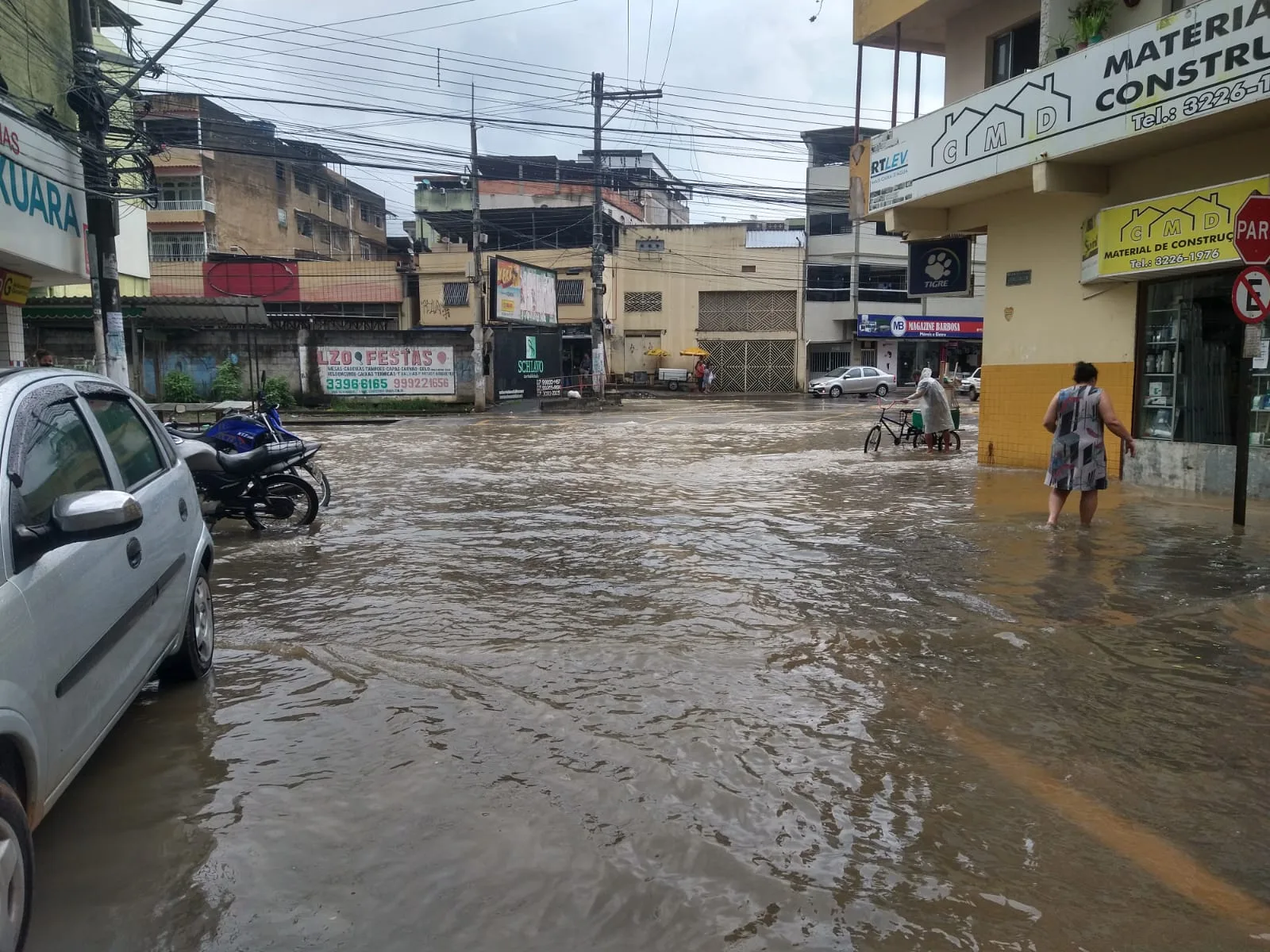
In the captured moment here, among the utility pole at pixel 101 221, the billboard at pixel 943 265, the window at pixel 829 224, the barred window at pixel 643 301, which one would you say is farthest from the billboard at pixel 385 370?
the window at pixel 829 224

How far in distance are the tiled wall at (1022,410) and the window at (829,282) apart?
112 feet

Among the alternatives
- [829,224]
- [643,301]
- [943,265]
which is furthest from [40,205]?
[829,224]

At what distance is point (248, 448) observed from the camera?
1023 centimetres

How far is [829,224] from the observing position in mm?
49125

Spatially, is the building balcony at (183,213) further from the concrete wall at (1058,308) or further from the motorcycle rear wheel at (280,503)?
the motorcycle rear wheel at (280,503)

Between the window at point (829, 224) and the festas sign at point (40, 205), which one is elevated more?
the window at point (829, 224)

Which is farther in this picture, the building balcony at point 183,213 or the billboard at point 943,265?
the building balcony at point 183,213

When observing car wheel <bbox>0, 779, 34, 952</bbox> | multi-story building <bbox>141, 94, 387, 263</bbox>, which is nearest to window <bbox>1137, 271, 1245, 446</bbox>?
car wheel <bbox>0, 779, 34, 952</bbox>

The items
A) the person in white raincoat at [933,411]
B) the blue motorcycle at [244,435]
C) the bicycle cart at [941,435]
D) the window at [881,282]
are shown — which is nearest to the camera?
the blue motorcycle at [244,435]

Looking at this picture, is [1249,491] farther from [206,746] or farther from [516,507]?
[206,746]

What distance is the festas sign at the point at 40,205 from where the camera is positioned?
488 inches

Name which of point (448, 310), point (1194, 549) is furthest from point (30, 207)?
point (448, 310)

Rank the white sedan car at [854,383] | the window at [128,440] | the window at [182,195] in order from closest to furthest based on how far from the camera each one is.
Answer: the window at [128,440] < the white sedan car at [854,383] < the window at [182,195]

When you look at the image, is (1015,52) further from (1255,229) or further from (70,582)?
(70,582)
